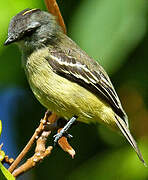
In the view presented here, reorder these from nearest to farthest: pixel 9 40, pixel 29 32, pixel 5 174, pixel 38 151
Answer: pixel 5 174 → pixel 38 151 → pixel 9 40 → pixel 29 32

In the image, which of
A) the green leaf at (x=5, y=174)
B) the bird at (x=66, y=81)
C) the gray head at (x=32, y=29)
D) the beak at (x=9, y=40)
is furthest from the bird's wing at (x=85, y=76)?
the green leaf at (x=5, y=174)

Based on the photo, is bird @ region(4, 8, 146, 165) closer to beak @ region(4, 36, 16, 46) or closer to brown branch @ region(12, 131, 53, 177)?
beak @ region(4, 36, 16, 46)

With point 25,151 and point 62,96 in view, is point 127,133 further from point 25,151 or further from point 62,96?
point 25,151

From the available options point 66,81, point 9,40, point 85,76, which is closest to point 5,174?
point 9,40

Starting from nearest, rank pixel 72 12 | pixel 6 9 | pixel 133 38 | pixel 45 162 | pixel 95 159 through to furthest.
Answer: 1. pixel 6 9
2. pixel 133 38
3. pixel 72 12
4. pixel 95 159
5. pixel 45 162

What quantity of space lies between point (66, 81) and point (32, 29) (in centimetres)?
46

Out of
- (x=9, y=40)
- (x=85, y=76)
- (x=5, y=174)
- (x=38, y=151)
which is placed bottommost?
(x=85, y=76)

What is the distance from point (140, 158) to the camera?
2.47 metres

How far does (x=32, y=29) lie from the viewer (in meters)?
2.88

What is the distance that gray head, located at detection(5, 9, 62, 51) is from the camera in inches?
98.7

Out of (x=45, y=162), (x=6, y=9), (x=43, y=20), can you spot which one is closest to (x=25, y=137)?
Answer: (x=45, y=162)

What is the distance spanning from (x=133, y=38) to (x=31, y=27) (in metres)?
0.76

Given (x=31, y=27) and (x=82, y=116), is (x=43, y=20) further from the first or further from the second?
(x=82, y=116)

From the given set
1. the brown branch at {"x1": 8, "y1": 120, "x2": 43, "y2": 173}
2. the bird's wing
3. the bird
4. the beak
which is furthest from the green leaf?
the bird's wing
